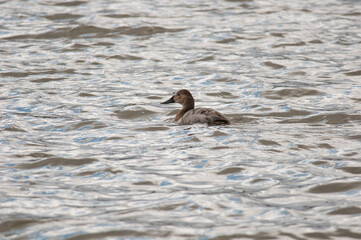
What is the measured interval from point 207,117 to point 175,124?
3.30ft

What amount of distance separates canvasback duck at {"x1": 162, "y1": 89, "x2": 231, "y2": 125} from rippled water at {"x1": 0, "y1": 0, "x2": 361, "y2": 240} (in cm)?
30

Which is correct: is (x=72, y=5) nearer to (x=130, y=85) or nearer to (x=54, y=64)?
(x=54, y=64)

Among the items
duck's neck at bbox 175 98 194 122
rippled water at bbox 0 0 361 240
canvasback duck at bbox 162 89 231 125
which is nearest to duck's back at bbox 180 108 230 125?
canvasback duck at bbox 162 89 231 125

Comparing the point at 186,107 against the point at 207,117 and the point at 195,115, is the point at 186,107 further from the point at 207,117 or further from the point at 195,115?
the point at 207,117

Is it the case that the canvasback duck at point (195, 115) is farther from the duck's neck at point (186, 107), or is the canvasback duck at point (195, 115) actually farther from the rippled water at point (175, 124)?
the rippled water at point (175, 124)

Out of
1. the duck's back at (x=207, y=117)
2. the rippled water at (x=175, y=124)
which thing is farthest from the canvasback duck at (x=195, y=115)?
the rippled water at (x=175, y=124)

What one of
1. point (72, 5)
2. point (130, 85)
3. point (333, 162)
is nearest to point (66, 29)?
point (72, 5)

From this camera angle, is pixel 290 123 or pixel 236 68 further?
pixel 236 68

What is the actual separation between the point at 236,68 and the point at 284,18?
18.9ft

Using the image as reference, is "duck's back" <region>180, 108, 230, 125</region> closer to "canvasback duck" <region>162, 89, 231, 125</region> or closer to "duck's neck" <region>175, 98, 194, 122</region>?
"canvasback duck" <region>162, 89, 231, 125</region>

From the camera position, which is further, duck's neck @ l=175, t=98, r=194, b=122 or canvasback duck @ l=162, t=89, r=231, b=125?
duck's neck @ l=175, t=98, r=194, b=122

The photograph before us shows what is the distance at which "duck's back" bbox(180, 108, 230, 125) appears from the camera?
34.4 ft

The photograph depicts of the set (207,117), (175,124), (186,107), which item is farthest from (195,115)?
(186,107)

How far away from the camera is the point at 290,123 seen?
11227 millimetres
